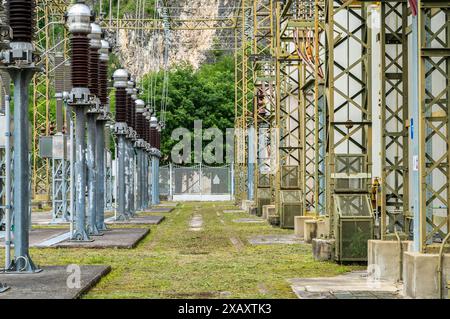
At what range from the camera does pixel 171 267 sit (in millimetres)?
18047

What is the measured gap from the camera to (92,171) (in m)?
26.3

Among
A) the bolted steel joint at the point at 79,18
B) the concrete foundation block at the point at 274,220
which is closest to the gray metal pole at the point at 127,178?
the concrete foundation block at the point at 274,220

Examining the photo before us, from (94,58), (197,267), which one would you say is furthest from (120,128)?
(197,267)

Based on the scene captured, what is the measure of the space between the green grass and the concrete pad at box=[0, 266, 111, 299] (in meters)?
0.18

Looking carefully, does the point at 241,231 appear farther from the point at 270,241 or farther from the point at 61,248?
the point at 61,248

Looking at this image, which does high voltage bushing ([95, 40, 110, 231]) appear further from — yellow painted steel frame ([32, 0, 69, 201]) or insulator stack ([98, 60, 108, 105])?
yellow painted steel frame ([32, 0, 69, 201])

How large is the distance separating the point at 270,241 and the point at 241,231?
532cm

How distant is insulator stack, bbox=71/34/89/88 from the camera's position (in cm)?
2308

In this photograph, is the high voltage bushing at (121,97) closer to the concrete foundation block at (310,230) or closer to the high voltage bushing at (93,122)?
the high voltage bushing at (93,122)

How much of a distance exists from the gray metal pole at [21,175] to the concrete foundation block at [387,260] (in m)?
5.53

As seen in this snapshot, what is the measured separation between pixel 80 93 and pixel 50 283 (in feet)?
32.9

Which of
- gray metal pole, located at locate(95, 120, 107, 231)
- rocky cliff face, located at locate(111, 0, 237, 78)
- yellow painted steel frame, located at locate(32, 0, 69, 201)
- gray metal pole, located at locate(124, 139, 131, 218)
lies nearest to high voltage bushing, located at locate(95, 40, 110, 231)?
gray metal pole, located at locate(95, 120, 107, 231)

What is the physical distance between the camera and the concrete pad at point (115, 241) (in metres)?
22.6
